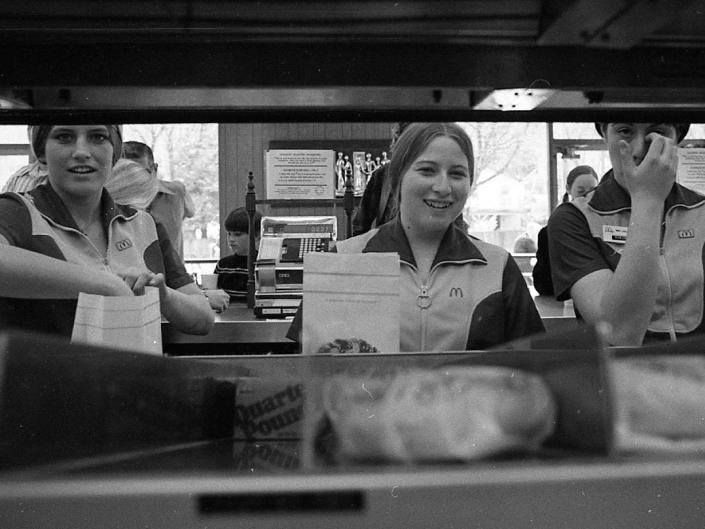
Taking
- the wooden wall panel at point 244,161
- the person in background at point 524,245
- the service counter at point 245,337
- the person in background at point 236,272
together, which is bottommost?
the service counter at point 245,337

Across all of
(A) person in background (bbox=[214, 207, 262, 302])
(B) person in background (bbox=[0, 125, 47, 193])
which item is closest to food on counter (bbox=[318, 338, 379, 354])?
(B) person in background (bbox=[0, 125, 47, 193])

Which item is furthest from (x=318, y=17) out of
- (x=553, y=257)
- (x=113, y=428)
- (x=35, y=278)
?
(x=553, y=257)

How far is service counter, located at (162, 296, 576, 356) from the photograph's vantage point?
59.6 inches

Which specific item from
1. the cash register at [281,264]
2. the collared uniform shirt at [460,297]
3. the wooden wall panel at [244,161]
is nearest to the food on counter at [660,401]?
the collared uniform shirt at [460,297]

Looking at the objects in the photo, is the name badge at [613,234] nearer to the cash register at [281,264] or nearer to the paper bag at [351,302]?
the paper bag at [351,302]

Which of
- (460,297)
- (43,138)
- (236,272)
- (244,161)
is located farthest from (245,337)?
(244,161)

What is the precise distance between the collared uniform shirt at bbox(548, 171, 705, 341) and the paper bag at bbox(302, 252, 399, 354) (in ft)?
1.53

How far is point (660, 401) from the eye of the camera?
12.9 inches

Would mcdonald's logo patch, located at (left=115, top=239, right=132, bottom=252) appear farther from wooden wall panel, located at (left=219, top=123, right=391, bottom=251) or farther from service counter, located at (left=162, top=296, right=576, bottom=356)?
wooden wall panel, located at (left=219, top=123, right=391, bottom=251)

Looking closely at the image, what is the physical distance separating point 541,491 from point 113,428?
0.26 meters

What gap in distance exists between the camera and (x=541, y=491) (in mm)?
281

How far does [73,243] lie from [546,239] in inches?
34.9

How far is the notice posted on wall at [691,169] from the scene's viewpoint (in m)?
1.22

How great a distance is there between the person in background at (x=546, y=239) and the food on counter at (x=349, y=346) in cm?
65
